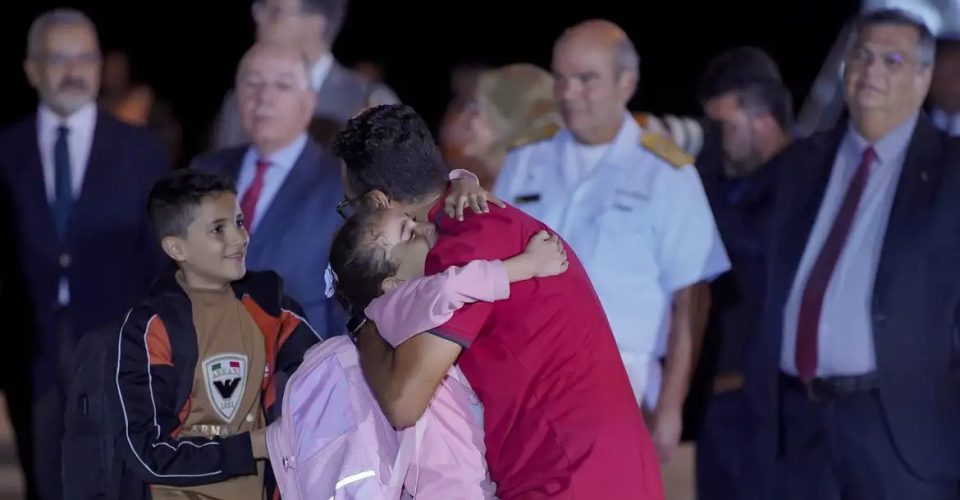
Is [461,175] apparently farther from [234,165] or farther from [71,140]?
[71,140]

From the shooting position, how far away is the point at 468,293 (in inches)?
104

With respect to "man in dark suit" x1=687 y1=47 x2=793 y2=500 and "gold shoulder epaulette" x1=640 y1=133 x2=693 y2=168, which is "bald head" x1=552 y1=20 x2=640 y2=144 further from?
"man in dark suit" x1=687 y1=47 x2=793 y2=500

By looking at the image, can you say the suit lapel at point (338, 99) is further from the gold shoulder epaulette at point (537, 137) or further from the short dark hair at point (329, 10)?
the gold shoulder epaulette at point (537, 137)

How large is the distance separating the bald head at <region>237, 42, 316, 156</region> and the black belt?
1.55 meters

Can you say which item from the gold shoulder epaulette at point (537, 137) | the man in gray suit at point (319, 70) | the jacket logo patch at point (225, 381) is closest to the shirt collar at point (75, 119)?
the man in gray suit at point (319, 70)

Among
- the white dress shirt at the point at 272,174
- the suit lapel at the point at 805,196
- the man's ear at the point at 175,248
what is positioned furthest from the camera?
the white dress shirt at the point at 272,174

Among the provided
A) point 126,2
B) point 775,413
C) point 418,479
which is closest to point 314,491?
point 418,479

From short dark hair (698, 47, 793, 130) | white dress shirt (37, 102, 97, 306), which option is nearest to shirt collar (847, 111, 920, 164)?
short dark hair (698, 47, 793, 130)

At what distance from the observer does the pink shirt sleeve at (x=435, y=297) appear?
264cm

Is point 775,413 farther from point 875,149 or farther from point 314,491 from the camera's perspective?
point 314,491

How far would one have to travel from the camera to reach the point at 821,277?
4133 mm

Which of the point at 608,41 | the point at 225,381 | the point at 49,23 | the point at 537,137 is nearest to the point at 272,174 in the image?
the point at 537,137

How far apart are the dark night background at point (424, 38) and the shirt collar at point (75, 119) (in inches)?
186

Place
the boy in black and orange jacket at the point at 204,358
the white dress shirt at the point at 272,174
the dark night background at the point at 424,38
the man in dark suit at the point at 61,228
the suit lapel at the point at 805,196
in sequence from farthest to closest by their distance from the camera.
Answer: the dark night background at the point at 424,38, the man in dark suit at the point at 61,228, the white dress shirt at the point at 272,174, the suit lapel at the point at 805,196, the boy in black and orange jacket at the point at 204,358
